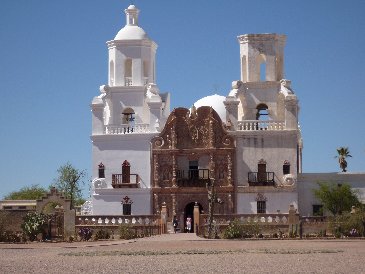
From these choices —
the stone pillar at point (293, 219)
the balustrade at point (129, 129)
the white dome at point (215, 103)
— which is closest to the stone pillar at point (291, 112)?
the white dome at point (215, 103)

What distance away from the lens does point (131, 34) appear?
6700cm

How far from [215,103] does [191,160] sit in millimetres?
6655

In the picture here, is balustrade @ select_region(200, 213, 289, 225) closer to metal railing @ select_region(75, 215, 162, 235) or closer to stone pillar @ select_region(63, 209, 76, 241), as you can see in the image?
metal railing @ select_region(75, 215, 162, 235)

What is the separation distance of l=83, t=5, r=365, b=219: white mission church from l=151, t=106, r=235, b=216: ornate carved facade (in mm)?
69

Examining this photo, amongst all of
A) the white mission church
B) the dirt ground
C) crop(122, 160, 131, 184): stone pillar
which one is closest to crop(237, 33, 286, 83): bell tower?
the white mission church

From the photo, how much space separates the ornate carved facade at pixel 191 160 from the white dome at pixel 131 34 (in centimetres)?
622

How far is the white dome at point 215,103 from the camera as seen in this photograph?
68.9 metres

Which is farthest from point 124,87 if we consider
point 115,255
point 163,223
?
point 115,255

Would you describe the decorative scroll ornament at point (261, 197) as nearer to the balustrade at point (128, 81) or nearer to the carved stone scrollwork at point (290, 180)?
the carved stone scrollwork at point (290, 180)

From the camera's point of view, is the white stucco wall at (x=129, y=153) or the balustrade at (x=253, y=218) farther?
the white stucco wall at (x=129, y=153)

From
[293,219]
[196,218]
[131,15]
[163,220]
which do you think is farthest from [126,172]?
[293,219]

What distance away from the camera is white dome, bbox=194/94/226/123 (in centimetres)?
6888

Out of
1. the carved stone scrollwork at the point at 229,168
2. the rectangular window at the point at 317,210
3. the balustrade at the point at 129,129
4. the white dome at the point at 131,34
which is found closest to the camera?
the rectangular window at the point at 317,210

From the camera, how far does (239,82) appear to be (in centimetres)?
6488
